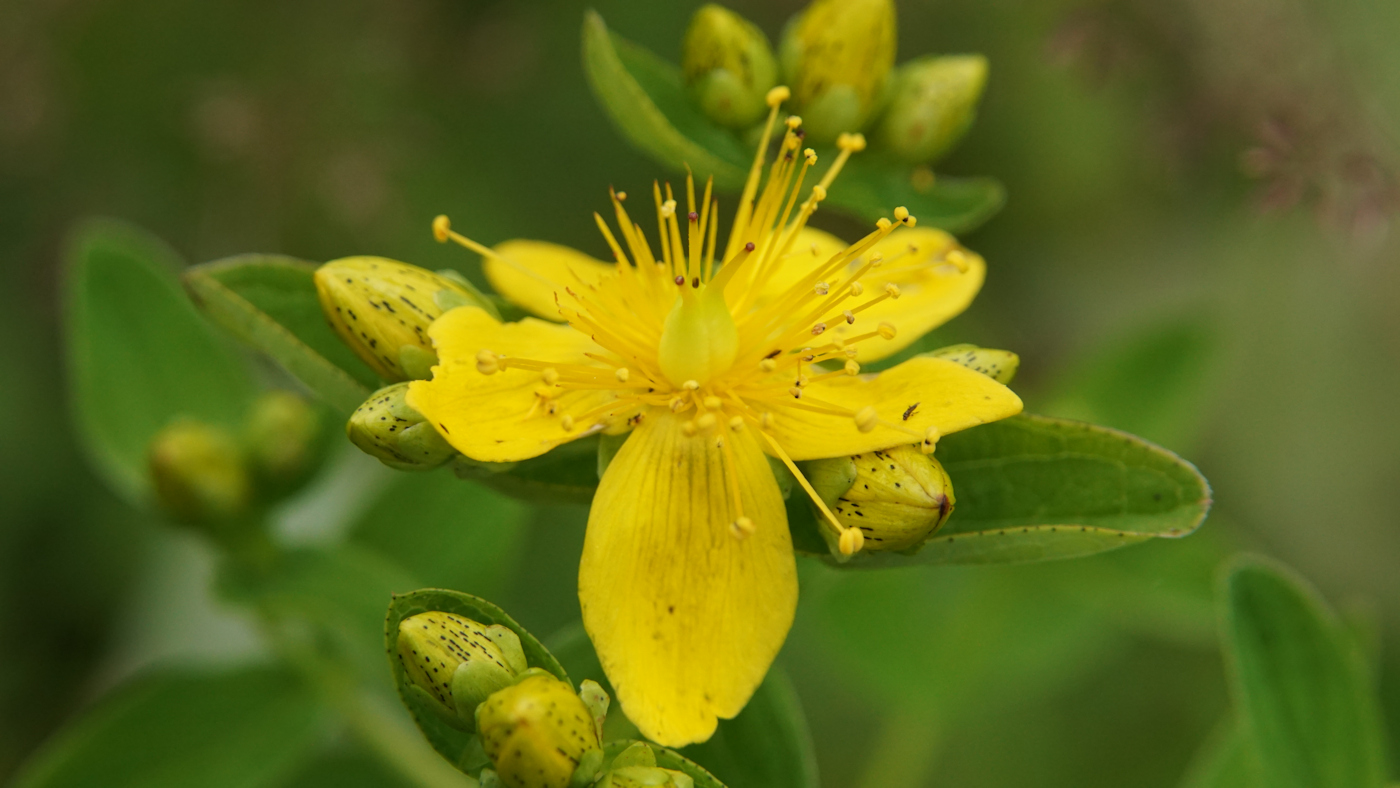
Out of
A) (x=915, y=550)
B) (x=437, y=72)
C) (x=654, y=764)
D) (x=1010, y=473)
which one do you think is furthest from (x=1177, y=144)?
(x=437, y=72)

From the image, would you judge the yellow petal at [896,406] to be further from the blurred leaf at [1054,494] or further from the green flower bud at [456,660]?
the green flower bud at [456,660]

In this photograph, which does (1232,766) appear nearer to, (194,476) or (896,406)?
(896,406)

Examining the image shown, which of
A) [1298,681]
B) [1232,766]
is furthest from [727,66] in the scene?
[1232,766]

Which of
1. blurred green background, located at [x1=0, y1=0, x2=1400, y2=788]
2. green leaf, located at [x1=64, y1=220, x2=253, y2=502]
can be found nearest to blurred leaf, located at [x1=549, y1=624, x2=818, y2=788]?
blurred green background, located at [x1=0, y1=0, x2=1400, y2=788]

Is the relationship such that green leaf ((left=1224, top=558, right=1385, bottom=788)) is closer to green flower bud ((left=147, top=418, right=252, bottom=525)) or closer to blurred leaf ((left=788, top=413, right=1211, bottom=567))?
blurred leaf ((left=788, top=413, right=1211, bottom=567))

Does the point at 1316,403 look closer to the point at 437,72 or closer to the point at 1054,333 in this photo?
the point at 1054,333

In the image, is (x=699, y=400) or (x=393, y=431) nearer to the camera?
(x=393, y=431)

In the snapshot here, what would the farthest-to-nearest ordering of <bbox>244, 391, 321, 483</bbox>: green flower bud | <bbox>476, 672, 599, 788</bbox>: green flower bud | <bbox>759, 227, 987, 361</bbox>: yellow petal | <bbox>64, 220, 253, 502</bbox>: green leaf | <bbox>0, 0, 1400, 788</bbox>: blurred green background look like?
<bbox>0, 0, 1400, 788</bbox>: blurred green background < <bbox>64, 220, 253, 502</bbox>: green leaf < <bbox>244, 391, 321, 483</bbox>: green flower bud < <bbox>759, 227, 987, 361</bbox>: yellow petal < <bbox>476, 672, 599, 788</bbox>: green flower bud
